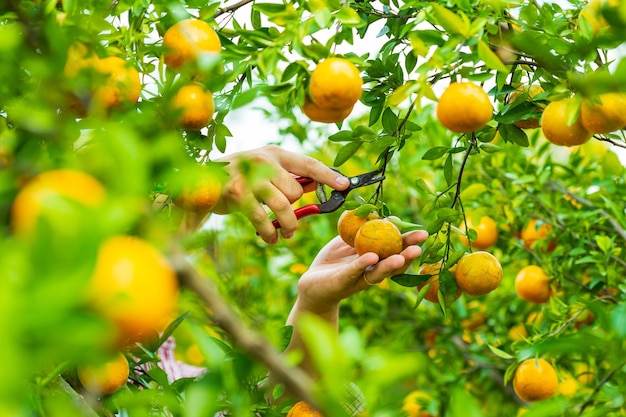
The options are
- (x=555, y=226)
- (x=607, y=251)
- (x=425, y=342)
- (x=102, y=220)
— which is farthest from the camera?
(x=425, y=342)

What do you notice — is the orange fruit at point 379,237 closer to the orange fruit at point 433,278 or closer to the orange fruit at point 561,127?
the orange fruit at point 433,278

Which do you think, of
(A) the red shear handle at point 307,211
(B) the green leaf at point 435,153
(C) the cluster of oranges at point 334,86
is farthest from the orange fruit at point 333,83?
(A) the red shear handle at point 307,211

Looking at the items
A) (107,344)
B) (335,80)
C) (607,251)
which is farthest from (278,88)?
(607,251)

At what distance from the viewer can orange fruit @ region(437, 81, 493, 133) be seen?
0.84 meters

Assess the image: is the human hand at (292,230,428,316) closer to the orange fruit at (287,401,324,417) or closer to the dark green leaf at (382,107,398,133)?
the dark green leaf at (382,107,398,133)

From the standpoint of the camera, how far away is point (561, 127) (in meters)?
0.85

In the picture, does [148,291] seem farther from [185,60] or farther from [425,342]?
[425,342]

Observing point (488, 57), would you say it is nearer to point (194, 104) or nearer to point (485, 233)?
point (194, 104)

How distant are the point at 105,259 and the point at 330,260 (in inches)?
45.0

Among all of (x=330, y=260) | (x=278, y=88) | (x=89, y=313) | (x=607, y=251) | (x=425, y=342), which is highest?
(x=89, y=313)

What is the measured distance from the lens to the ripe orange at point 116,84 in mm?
591

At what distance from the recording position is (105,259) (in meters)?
0.37

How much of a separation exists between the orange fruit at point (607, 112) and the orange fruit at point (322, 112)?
0.83ft

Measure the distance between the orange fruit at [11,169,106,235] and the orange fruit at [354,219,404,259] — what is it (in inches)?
25.6
